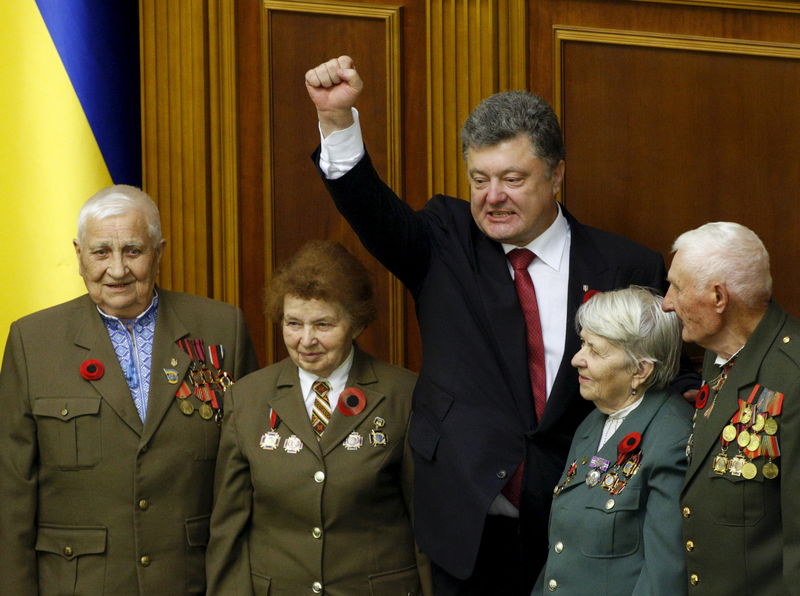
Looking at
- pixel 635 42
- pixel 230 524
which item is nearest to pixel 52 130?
pixel 230 524

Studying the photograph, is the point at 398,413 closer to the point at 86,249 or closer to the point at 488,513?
the point at 488,513

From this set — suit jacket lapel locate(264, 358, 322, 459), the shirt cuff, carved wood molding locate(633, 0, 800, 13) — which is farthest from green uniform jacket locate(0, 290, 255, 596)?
carved wood molding locate(633, 0, 800, 13)

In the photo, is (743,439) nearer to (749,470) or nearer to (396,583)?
(749,470)

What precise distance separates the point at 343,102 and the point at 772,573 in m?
1.51

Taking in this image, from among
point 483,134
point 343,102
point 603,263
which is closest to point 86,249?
point 343,102

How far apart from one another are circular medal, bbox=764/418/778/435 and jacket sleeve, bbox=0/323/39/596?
197cm

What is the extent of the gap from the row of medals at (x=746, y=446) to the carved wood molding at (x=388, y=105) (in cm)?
167

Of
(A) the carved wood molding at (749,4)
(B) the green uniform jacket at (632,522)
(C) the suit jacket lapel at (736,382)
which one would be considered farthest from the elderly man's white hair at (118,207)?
(A) the carved wood molding at (749,4)

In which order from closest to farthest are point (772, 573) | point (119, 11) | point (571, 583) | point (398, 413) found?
1. point (772, 573)
2. point (571, 583)
3. point (398, 413)
4. point (119, 11)

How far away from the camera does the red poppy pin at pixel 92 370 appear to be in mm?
3613

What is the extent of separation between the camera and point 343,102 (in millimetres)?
3232

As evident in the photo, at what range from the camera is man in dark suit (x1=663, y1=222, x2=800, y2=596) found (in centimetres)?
290

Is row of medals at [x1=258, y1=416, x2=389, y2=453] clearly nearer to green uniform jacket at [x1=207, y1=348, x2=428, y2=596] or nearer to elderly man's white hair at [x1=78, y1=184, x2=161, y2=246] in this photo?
green uniform jacket at [x1=207, y1=348, x2=428, y2=596]

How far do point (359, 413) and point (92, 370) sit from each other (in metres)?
0.75
